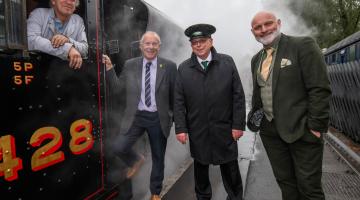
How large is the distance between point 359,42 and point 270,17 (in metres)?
4.06

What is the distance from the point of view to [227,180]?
10.2 feet

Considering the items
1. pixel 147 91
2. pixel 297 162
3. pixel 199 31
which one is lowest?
pixel 297 162

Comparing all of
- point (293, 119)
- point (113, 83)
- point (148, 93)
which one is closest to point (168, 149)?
point (148, 93)

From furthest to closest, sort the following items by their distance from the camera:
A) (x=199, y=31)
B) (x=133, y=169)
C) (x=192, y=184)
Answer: (x=192, y=184)
(x=133, y=169)
(x=199, y=31)

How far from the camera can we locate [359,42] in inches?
228

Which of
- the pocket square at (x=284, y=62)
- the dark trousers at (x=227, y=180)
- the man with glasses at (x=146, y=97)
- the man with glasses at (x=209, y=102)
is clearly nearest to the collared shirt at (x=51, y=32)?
the man with glasses at (x=146, y=97)

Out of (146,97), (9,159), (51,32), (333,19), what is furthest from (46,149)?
(333,19)

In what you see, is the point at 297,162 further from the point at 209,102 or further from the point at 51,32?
the point at 51,32

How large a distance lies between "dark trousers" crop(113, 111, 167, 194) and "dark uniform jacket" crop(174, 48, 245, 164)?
276mm

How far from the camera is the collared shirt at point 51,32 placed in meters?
1.94

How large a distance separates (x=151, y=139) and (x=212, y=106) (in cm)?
71

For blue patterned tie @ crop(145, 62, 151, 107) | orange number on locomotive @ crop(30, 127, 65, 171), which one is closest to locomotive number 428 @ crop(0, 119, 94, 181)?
orange number on locomotive @ crop(30, 127, 65, 171)

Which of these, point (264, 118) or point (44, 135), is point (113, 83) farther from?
point (264, 118)

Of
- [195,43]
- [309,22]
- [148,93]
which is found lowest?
[148,93]
